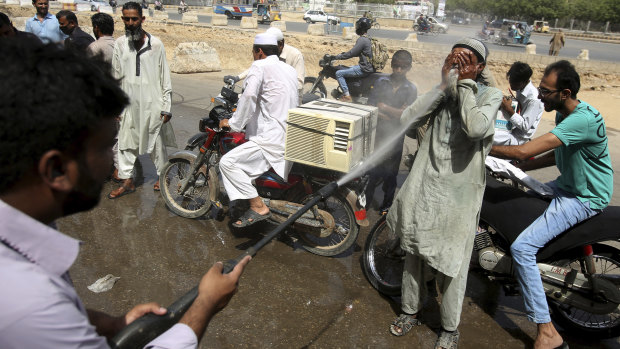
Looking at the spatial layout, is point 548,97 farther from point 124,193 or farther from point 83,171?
point 124,193

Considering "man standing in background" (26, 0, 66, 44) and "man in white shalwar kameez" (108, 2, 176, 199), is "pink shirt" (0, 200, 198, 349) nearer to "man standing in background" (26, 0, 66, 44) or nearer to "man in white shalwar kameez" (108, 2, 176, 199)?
"man in white shalwar kameez" (108, 2, 176, 199)

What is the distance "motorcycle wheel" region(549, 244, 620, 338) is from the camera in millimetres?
3352

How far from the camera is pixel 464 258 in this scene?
121 inches

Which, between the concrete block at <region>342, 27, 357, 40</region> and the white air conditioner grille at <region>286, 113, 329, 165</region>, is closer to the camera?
the white air conditioner grille at <region>286, 113, 329, 165</region>

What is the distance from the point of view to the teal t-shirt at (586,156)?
9.79 feet

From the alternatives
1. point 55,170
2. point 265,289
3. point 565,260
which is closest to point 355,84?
point 265,289

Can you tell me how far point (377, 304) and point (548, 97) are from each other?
211 centimetres

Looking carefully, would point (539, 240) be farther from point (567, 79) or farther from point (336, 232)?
point (336, 232)

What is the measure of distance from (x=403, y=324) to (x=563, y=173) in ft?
5.42

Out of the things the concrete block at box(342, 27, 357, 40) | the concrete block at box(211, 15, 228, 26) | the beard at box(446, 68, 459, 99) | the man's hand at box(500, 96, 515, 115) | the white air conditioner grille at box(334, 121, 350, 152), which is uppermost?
the concrete block at box(211, 15, 228, 26)

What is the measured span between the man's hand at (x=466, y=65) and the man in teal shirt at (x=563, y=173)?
66cm

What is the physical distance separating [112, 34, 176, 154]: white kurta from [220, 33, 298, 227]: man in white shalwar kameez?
57.0 inches

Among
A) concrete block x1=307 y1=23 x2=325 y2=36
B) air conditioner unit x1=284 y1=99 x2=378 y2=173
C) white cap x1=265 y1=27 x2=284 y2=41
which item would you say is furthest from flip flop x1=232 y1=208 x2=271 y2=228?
concrete block x1=307 y1=23 x2=325 y2=36

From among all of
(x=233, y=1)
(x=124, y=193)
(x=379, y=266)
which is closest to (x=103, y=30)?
(x=124, y=193)
